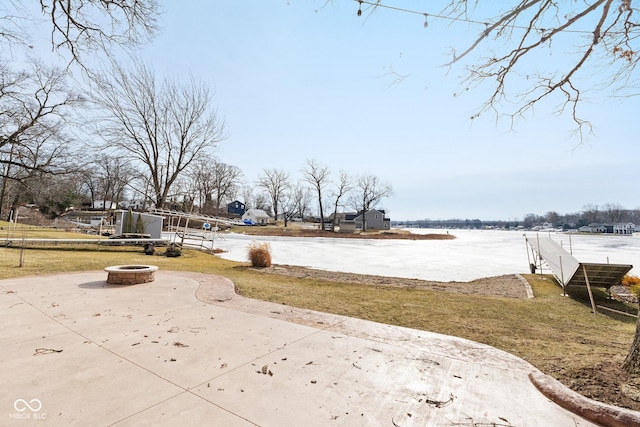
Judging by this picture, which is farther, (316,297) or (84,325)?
(316,297)

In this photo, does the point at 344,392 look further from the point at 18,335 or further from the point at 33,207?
the point at 33,207


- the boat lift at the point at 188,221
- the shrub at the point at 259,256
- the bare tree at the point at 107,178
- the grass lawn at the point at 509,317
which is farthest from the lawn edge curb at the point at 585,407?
the bare tree at the point at 107,178

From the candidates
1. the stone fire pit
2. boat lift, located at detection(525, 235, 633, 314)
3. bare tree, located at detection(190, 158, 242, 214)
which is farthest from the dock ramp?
bare tree, located at detection(190, 158, 242, 214)

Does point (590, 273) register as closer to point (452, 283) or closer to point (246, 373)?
point (452, 283)

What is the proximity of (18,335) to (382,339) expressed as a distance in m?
4.34

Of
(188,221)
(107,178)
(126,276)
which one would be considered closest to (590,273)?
(126,276)

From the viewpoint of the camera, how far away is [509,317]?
17.9 feet

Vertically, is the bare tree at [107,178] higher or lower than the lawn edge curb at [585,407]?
higher

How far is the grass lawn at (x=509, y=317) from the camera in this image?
3131 mm

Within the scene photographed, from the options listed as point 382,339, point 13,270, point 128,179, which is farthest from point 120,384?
point 128,179

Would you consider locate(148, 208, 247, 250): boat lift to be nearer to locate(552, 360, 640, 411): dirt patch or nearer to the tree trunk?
locate(552, 360, 640, 411): dirt patch

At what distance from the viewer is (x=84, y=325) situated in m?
3.86

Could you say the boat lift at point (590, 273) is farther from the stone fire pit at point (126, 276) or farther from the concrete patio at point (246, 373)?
the stone fire pit at point (126, 276)

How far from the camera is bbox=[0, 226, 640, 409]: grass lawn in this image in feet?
10.3
